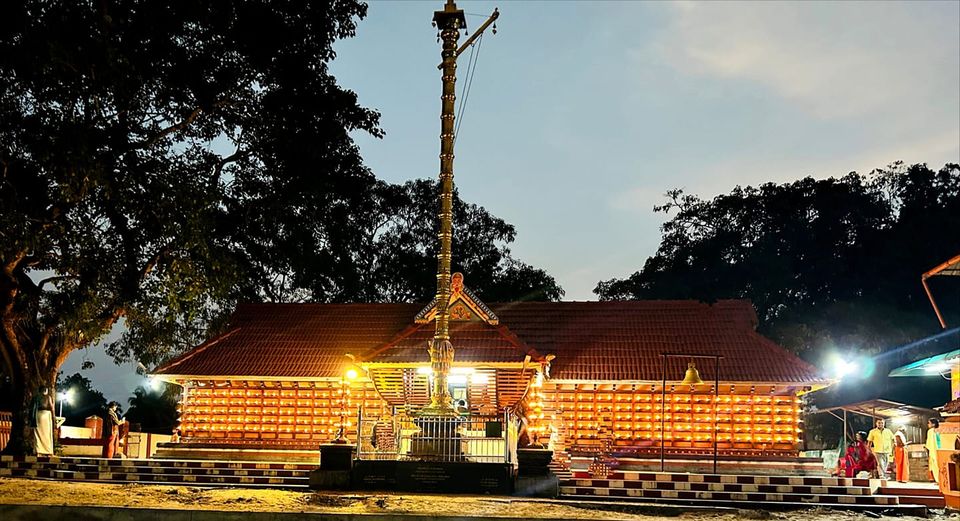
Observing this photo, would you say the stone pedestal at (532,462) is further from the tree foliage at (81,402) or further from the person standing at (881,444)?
the tree foliage at (81,402)

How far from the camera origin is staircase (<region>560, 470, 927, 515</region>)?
16.3 metres

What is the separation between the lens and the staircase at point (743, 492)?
53.6 feet

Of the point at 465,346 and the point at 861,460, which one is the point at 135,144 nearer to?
the point at 465,346

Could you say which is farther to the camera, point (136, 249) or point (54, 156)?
point (136, 249)

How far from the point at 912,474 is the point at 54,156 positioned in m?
23.0

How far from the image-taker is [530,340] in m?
27.5

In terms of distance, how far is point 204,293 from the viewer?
81.0ft

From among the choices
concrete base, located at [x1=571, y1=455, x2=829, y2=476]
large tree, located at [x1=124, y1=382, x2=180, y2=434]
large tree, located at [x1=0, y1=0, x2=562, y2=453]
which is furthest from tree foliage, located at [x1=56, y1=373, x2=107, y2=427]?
concrete base, located at [x1=571, y1=455, x2=829, y2=476]

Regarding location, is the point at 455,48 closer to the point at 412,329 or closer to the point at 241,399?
the point at 412,329

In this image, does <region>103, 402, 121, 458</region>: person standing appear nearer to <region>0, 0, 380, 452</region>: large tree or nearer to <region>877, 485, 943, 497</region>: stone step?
<region>0, 0, 380, 452</region>: large tree

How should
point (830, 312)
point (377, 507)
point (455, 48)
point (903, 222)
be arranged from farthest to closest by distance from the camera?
point (903, 222) → point (830, 312) → point (455, 48) → point (377, 507)

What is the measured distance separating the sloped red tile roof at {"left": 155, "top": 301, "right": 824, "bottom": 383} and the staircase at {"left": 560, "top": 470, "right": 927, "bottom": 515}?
6.92 metres

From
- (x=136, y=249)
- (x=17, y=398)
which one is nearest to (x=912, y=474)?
(x=136, y=249)

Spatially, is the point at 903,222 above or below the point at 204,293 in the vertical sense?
above
